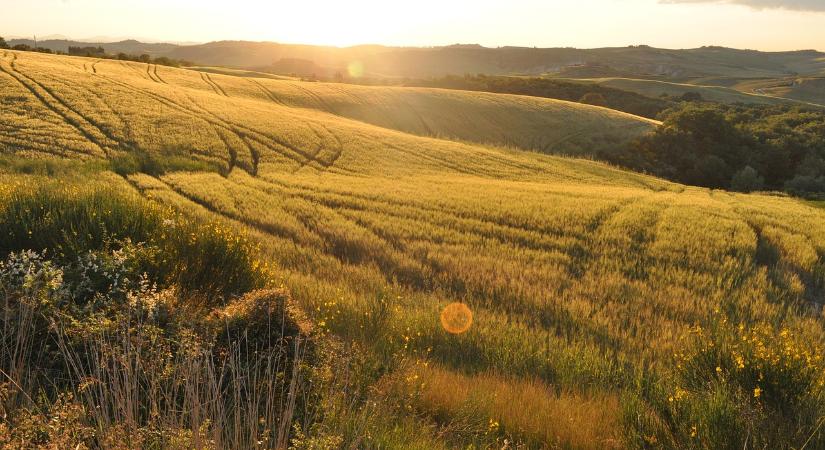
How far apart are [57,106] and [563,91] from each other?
71015 mm

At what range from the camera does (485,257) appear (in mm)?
10250

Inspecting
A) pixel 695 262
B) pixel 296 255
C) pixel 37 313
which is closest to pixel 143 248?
pixel 37 313

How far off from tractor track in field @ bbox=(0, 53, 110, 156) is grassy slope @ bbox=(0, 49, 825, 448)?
0.67ft

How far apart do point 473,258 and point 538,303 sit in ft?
8.00

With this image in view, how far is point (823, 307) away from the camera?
354 inches

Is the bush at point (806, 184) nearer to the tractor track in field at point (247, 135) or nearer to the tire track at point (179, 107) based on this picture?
the tractor track in field at point (247, 135)

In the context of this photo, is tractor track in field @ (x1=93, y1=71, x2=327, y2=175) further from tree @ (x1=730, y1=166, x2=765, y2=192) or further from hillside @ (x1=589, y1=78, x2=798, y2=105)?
hillside @ (x1=589, y1=78, x2=798, y2=105)

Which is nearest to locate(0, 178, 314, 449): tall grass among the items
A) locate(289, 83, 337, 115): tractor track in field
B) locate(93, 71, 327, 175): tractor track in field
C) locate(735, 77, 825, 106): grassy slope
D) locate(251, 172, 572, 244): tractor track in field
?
locate(251, 172, 572, 244): tractor track in field

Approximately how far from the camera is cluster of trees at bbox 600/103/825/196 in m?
39.9

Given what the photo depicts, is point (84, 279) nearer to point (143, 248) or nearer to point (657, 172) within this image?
point (143, 248)

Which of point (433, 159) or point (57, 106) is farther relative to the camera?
A: point (433, 159)

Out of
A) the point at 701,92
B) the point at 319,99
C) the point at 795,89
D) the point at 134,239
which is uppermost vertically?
the point at 795,89

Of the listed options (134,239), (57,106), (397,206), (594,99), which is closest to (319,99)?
(57,106)

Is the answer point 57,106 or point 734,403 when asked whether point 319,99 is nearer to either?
point 57,106
